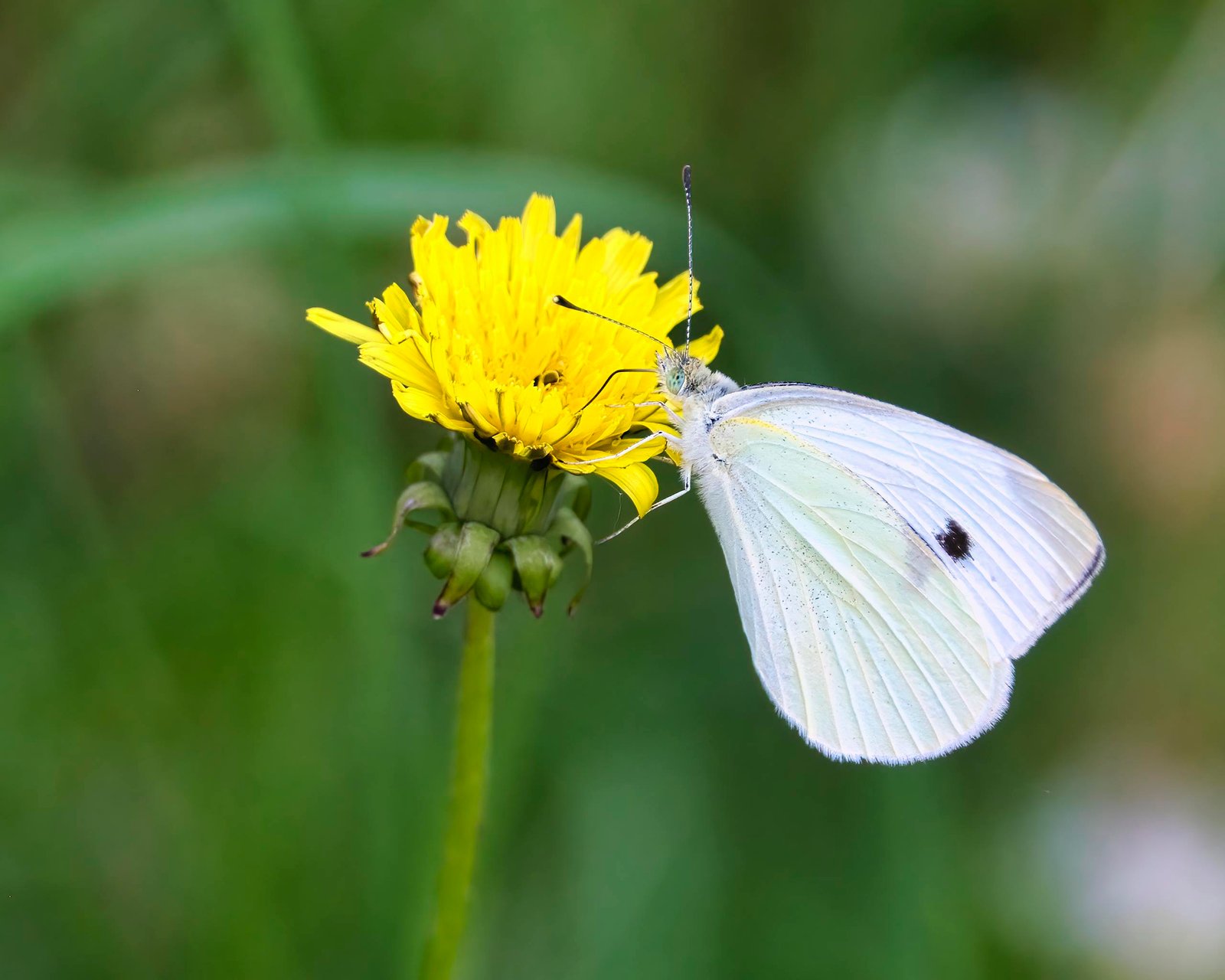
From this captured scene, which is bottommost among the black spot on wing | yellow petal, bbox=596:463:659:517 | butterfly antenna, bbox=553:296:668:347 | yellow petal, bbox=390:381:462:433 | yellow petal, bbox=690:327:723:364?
yellow petal, bbox=390:381:462:433

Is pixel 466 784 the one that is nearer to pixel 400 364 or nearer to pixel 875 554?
pixel 400 364

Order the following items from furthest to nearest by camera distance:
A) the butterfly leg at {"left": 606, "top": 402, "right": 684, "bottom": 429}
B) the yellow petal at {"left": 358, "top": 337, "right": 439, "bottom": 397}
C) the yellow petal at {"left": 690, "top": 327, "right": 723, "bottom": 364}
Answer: the yellow petal at {"left": 690, "top": 327, "right": 723, "bottom": 364} < the butterfly leg at {"left": 606, "top": 402, "right": 684, "bottom": 429} < the yellow petal at {"left": 358, "top": 337, "right": 439, "bottom": 397}

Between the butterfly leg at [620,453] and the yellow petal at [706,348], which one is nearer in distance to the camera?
the butterfly leg at [620,453]

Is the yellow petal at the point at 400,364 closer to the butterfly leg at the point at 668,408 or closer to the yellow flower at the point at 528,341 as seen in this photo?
the yellow flower at the point at 528,341

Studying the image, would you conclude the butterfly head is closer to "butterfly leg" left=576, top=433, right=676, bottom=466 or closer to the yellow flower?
the yellow flower

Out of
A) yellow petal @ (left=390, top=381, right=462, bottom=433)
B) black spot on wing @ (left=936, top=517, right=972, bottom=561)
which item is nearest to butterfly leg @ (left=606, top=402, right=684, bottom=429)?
yellow petal @ (left=390, top=381, right=462, bottom=433)

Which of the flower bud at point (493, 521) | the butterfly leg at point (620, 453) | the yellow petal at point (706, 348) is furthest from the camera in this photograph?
the yellow petal at point (706, 348)

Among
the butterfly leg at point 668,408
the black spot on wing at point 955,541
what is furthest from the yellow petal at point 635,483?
the black spot on wing at point 955,541
